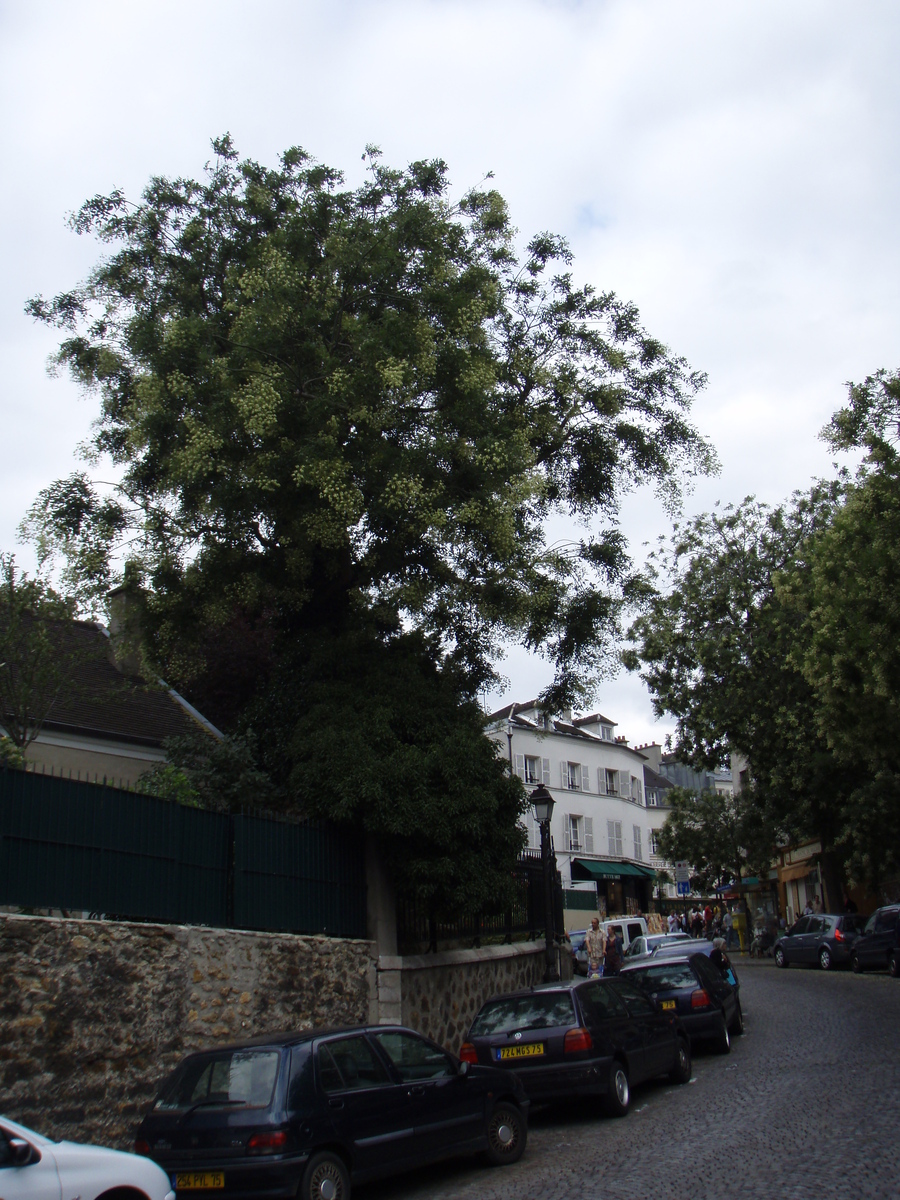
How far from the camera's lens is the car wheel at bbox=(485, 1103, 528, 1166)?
9.76 metres

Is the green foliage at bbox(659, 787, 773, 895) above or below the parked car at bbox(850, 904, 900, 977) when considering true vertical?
above

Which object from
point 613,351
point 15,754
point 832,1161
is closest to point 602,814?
point 613,351

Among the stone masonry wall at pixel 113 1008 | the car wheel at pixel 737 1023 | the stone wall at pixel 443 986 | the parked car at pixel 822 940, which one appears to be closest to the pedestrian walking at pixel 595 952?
the stone wall at pixel 443 986

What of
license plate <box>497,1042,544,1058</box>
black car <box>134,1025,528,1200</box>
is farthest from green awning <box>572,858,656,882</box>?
black car <box>134,1025,528,1200</box>

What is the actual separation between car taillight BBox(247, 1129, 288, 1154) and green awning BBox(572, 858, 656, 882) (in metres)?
46.2

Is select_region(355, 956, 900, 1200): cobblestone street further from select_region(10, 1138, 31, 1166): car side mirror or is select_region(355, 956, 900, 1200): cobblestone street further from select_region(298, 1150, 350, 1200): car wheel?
select_region(10, 1138, 31, 1166): car side mirror

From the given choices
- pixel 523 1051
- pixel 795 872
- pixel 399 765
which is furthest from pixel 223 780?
pixel 795 872

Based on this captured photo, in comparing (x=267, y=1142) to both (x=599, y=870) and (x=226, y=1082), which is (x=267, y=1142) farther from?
(x=599, y=870)

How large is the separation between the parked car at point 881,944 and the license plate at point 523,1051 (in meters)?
19.0

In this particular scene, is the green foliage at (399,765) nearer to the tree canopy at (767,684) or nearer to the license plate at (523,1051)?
the license plate at (523,1051)

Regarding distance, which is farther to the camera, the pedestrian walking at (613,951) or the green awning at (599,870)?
the green awning at (599,870)

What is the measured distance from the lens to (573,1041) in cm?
1147

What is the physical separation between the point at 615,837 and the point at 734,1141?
1940 inches

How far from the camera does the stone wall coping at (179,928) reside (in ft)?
30.9
